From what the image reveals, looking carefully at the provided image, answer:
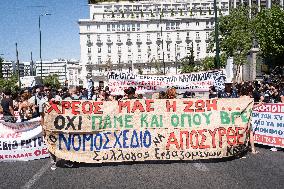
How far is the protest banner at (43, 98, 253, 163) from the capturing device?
851 cm

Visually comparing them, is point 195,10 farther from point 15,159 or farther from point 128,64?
point 15,159

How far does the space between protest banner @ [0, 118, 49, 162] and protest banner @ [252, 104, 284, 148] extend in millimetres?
5484

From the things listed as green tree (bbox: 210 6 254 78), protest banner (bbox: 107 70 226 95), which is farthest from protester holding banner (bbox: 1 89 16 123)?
green tree (bbox: 210 6 254 78)

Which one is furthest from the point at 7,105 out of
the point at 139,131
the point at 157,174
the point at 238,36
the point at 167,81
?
the point at 238,36

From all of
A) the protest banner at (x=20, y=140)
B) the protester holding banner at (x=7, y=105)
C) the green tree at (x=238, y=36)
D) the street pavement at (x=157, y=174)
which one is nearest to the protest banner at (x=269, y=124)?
the street pavement at (x=157, y=174)

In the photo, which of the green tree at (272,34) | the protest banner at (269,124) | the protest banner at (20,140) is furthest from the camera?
the green tree at (272,34)

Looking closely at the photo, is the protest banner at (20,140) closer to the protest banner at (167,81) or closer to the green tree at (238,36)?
the protest banner at (167,81)

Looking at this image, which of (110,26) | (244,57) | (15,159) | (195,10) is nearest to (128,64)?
(110,26)

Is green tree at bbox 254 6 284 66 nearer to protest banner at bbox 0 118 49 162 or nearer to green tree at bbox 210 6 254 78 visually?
green tree at bbox 210 6 254 78

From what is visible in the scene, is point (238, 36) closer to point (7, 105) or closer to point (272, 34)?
point (272, 34)

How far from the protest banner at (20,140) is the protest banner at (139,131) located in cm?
96

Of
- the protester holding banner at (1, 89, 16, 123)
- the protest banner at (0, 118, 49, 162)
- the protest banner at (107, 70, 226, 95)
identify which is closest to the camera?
the protest banner at (0, 118, 49, 162)

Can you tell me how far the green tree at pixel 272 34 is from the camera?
45500 millimetres

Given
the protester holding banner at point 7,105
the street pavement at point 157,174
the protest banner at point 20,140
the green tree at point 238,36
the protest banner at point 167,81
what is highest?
the green tree at point 238,36
